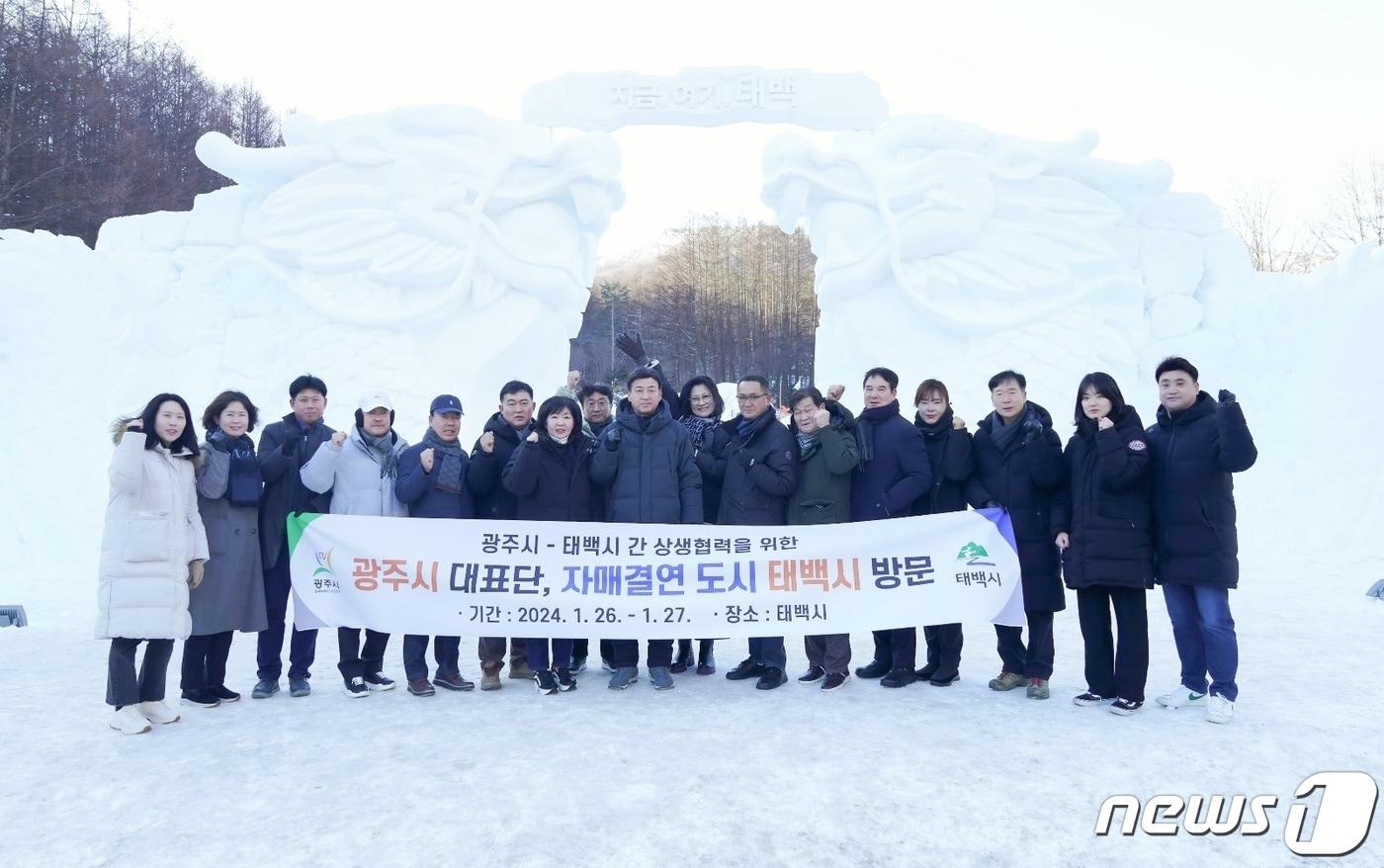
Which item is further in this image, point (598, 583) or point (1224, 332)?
point (1224, 332)

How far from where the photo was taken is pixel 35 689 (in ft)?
12.5

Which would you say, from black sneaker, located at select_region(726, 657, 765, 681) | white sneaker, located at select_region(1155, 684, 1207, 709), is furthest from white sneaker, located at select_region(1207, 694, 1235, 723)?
black sneaker, located at select_region(726, 657, 765, 681)

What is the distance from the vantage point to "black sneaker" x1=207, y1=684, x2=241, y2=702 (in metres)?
3.62

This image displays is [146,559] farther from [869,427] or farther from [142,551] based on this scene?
[869,427]

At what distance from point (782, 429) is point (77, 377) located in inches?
282

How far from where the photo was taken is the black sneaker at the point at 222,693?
11.9 feet

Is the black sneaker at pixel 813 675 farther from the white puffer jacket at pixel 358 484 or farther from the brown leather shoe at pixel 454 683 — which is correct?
the white puffer jacket at pixel 358 484

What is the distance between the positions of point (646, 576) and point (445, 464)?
1.03 meters

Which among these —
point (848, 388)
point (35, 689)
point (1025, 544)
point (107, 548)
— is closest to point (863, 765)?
point (1025, 544)

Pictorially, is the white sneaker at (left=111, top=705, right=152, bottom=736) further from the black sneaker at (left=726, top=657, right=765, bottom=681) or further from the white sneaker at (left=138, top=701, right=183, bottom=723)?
the black sneaker at (left=726, top=657, right=765, bottom=681)

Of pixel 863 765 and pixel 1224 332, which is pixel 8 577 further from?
pixel 1224 332

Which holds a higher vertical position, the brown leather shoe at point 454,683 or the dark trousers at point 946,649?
the dark trousers at point 946,649

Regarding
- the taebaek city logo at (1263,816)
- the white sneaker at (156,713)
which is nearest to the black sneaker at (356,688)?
the white sneaker at (156,713)

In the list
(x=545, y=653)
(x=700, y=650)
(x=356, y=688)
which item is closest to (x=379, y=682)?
(x=356, y=688)
